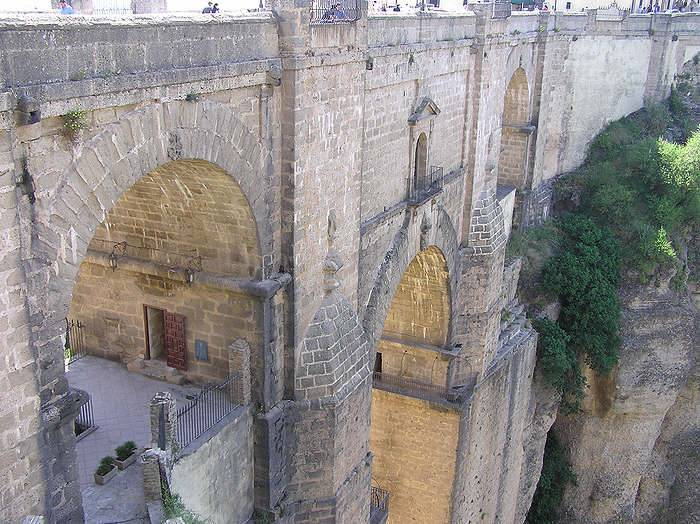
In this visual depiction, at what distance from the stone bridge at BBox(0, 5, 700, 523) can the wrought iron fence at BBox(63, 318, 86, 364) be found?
0.64ft

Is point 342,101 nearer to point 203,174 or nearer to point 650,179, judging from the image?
point 203,174

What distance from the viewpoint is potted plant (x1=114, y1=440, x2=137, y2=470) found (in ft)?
28.2

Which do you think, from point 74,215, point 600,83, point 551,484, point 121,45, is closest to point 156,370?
point 74,215

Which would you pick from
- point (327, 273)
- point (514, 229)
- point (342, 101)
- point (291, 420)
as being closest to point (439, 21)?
point (342, 101)

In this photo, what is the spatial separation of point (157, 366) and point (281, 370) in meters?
1.95

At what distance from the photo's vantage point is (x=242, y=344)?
9.67 m

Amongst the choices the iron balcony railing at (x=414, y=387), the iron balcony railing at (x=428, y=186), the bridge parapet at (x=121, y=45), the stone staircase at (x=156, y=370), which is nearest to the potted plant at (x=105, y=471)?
the stone staircase at (x=156, y=370)

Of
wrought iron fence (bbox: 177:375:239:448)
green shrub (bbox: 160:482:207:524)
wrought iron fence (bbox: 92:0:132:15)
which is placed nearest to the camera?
green shrub (bbox: 160:482:207:524)

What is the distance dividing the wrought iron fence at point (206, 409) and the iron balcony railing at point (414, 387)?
786 cm

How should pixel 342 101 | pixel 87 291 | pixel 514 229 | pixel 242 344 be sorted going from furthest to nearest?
pixel 514 229 → pixel 87 291 → pixel 342 101 → pixel 242 344

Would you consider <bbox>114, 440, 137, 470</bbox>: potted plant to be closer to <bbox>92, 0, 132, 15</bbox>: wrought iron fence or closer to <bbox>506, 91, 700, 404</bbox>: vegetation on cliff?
<bbox>92, 0, 132, 15</bbox>: wrought iron fence

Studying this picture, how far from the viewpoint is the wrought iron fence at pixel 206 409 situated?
9.02 m

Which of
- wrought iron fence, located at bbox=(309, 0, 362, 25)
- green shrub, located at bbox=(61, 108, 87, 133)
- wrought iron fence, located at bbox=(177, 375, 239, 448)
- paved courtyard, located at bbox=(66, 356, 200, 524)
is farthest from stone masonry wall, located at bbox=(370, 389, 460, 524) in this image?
green shrub, located at bbox=(61, 108, 87, 133)

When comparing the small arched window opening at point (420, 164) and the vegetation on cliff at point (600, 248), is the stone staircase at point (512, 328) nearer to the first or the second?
the vegetation on cliff at point (600, 248)
